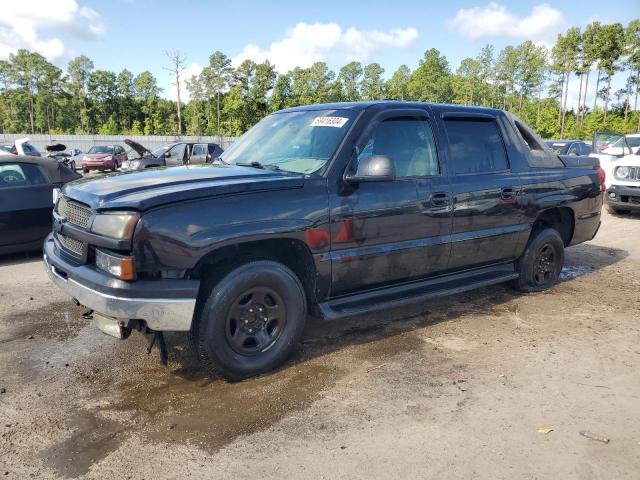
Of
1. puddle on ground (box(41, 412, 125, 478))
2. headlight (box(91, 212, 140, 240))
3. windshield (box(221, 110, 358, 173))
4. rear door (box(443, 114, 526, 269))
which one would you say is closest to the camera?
puddle on ground (box(41, 412, 125, 478))

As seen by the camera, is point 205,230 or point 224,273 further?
point 224,273

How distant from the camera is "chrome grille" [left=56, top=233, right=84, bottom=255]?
3378 mm

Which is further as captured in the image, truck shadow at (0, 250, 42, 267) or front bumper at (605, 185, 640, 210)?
front bumper at (605, 185, 640, 210)

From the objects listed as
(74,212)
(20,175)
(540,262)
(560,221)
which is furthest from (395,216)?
(20,175)

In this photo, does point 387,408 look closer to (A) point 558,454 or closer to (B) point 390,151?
(A) point 558,454

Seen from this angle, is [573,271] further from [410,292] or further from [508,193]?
[410,292]

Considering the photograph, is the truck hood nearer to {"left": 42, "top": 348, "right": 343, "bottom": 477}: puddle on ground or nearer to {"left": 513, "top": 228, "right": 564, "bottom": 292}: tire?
{"left": 42, "top": 348, "right": 343, "bottom": 477}: puddle on ground

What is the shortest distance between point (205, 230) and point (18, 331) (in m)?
2.52

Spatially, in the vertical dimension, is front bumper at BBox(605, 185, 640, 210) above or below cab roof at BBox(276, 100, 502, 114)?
below

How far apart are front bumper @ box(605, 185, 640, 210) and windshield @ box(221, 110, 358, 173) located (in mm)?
9213

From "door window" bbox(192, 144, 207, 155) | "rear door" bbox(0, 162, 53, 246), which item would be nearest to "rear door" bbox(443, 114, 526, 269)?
"rear door" bbox(0, 162, 53, 246)

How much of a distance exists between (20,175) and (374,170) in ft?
19.3

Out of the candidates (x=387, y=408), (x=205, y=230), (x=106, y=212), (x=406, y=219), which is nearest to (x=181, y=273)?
(x=205, y=230)

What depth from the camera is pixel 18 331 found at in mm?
4426
